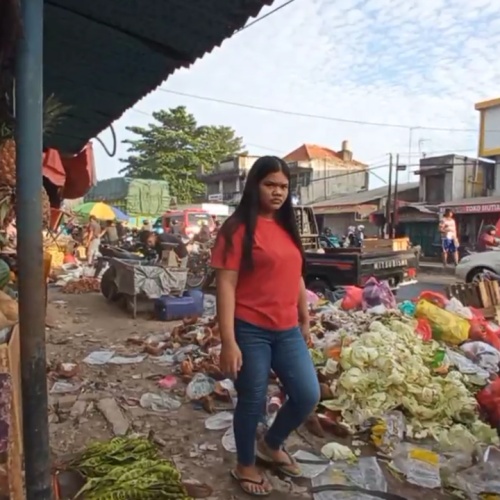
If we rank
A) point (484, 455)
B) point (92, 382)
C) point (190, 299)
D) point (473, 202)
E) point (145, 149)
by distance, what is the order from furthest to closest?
point (145, 149)
point (473, 202)
point (190, 299)
point (92, 382)
point (484, 455)

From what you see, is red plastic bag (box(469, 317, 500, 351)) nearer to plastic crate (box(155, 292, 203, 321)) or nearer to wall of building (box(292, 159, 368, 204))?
plastic crate (box(155, 292, 203, 321))

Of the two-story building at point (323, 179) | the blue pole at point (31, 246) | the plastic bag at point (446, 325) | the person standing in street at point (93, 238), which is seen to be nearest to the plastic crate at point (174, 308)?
the plastic bag at point (446, 325)

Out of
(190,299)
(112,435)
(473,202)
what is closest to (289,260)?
(112,435)

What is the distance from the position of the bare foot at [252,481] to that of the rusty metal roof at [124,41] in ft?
8.07

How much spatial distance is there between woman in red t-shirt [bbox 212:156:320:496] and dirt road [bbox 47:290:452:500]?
0.39m

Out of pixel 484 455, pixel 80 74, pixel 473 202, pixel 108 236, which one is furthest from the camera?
pixel 473 202

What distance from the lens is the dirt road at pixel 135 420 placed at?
295cm

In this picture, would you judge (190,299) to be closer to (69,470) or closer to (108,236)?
(69,470)

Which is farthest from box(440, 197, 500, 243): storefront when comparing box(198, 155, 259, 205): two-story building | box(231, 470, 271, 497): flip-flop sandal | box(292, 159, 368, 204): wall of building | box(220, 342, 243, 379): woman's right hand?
box(220, 342, 243, 379): woman's right hand

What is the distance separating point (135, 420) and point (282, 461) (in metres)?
1.41

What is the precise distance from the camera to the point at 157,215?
26109mm

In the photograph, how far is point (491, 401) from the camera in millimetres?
3838

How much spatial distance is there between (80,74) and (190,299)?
190 inches

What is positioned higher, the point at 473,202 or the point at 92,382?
the point at 473,202
